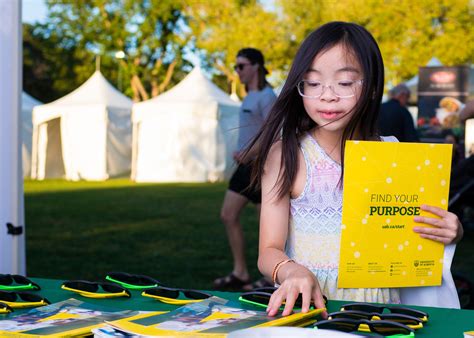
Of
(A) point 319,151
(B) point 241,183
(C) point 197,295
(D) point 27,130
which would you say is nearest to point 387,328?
(C) point 197,295

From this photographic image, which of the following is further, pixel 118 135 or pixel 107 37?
pixel 107 37

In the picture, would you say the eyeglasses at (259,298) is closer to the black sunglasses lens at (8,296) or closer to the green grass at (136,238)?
the black sunglasses lens at (8,296)

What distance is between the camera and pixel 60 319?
5.04ft

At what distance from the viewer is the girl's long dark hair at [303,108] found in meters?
2.12

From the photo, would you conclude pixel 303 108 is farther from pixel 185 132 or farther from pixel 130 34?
pixel 130 34

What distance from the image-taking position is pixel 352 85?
2078mm

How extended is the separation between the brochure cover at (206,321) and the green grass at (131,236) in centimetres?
512

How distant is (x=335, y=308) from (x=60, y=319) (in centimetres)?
57

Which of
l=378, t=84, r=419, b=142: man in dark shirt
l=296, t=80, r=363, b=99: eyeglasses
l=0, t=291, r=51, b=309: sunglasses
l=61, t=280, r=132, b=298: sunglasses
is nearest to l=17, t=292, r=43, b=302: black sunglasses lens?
l=0, t=291, r=51, b=309: sunglasses

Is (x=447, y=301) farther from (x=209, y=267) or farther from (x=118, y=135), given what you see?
(x=118, y=135)

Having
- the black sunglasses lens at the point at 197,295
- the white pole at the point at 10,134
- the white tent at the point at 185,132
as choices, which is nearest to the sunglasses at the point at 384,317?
the black sunglasses lens at the point at 197,295

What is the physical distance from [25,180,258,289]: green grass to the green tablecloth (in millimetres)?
4848

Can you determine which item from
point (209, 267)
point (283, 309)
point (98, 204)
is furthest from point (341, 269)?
point (98, 204)

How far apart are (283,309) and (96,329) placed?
0.42m
